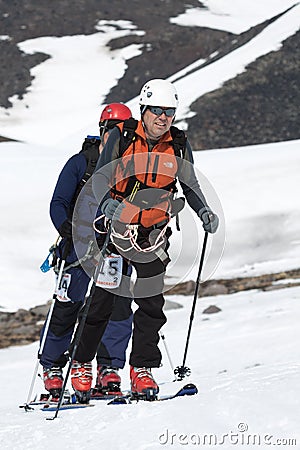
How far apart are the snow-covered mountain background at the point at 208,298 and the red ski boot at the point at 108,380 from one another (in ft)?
2.66

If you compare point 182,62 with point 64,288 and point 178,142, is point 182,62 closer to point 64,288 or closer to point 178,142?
point 64,288

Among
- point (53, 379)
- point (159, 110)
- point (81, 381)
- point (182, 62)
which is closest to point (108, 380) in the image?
point (53, 379)

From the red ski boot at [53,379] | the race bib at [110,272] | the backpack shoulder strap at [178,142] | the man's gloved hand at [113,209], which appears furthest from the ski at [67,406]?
the backpack shoulder strap at [178,142]

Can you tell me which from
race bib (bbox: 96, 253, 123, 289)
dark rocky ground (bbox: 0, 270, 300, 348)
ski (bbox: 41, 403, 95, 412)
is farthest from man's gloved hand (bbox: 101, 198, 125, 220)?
dark rocky ground (bbox: 0, 270, 300, 348)

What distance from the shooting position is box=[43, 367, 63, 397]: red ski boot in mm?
6598

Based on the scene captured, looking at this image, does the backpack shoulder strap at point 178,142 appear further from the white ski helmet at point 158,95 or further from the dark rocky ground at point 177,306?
the dark rocky ground at point 177,306

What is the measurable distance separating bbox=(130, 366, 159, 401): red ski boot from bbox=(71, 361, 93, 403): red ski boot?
44 centimetres

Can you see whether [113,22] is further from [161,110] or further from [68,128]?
[161,110]

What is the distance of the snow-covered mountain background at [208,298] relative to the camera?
4305mm

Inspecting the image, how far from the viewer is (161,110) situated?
5.46 meters

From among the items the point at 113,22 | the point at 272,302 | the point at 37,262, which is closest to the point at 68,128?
the point at 113,22

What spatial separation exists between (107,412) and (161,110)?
2190 millimetres

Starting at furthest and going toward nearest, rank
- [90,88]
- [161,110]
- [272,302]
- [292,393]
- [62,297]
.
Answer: [90,88] → [272,302] → [62,297] → [161,110] → [292,393]

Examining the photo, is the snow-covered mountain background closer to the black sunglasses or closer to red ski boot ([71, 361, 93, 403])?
red ski boot ([71, 361, 93, 403])
